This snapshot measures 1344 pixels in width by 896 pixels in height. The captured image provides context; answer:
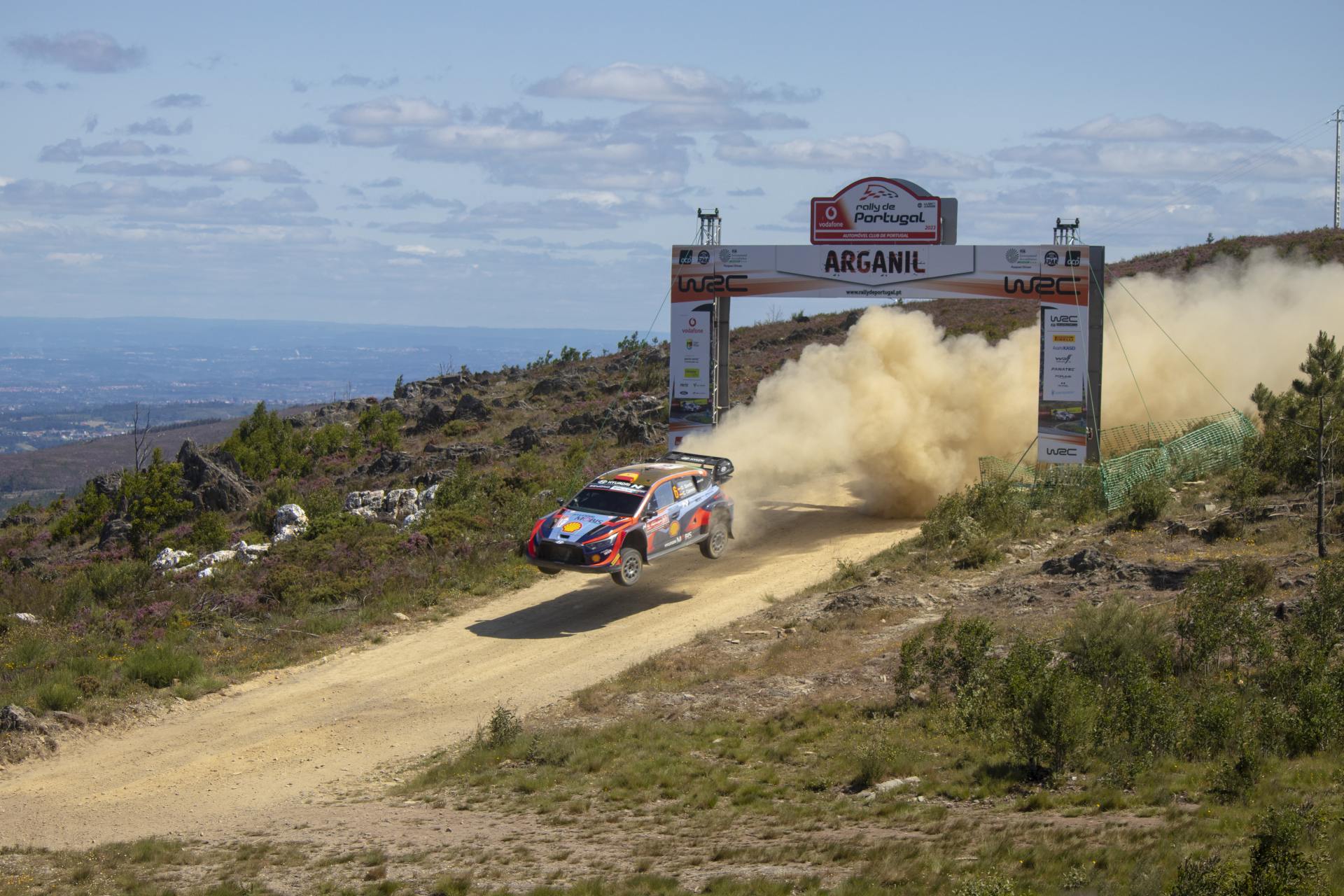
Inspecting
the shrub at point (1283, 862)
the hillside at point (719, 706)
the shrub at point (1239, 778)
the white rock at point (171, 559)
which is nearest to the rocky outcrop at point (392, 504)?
the hillside at point (719, 706)

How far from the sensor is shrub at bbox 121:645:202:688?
17.0 metres

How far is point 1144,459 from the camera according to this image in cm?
2538

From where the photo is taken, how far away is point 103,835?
12539 mm

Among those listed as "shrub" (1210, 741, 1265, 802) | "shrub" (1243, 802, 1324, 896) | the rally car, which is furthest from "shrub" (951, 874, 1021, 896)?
the rally car

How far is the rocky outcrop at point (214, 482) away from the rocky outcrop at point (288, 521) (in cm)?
691

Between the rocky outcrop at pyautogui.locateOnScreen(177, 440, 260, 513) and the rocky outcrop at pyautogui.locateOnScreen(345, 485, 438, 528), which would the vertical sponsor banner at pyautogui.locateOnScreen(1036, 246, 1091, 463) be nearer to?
the rocky outcrop at pyautogui.locateOnScreen(345, 485, 438, 528)

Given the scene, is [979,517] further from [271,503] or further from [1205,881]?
[271,503]

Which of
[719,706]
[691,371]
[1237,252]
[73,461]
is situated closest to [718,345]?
[691,371]

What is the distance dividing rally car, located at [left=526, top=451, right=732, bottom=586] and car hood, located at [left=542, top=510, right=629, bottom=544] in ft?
0.04

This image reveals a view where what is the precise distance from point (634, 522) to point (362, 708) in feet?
18.6

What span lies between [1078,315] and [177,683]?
18978 mm

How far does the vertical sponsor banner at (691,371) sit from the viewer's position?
2819 centimetres

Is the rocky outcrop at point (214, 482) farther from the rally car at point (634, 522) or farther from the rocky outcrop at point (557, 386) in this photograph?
the rally car at point (634, 522)

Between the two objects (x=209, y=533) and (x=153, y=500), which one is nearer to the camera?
(x=209, y=533)
